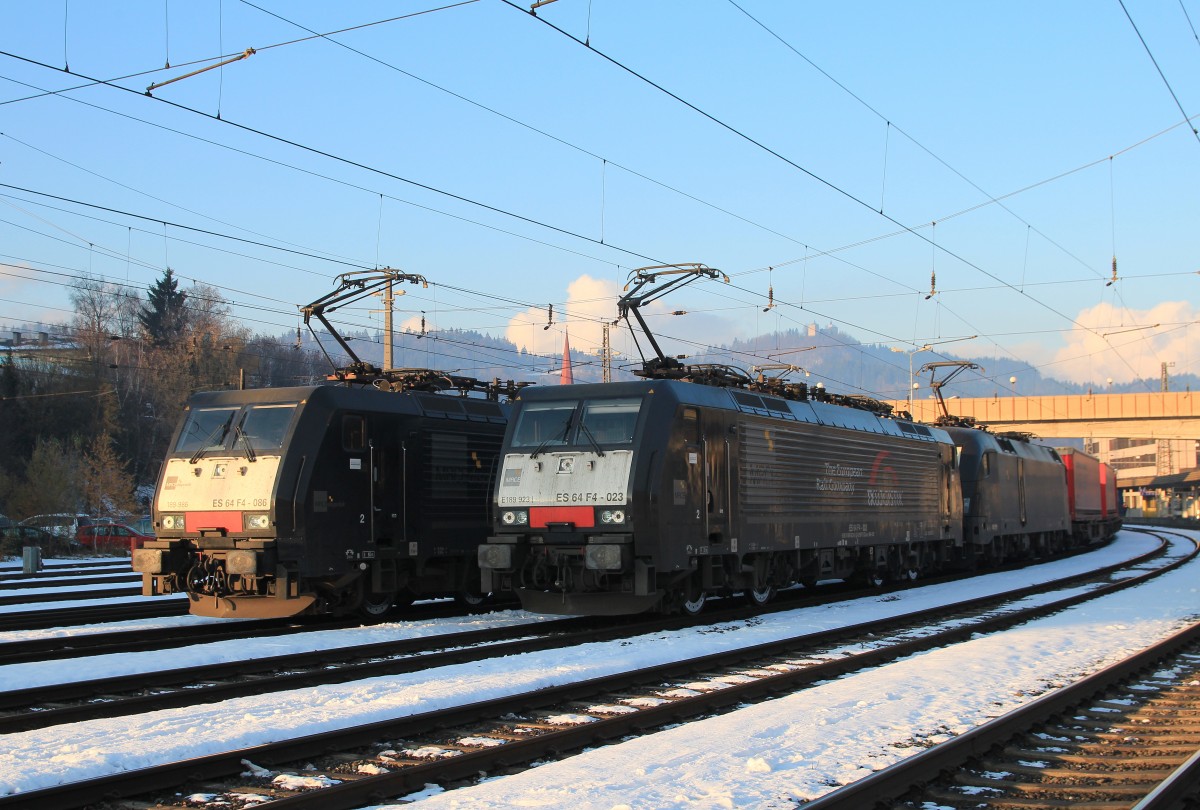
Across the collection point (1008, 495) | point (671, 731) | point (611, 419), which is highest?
point (611, 419)

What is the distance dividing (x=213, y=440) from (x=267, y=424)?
102cm

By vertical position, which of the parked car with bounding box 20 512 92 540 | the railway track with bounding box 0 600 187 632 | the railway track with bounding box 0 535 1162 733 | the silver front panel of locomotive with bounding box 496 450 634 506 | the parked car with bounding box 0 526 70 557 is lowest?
the railway track with bounding box 0 535 1162 733

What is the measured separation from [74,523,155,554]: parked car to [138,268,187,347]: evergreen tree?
40.1 m

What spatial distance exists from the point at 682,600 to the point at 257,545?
6.23 meters

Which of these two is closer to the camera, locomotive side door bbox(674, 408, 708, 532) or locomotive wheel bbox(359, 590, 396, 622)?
locomotive side door bbox(674, 408, 708, 532)

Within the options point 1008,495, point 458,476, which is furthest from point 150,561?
point 1008,495

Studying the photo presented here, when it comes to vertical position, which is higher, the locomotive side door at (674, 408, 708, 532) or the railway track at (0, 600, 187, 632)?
the locomotive side door at (674, 408, 708, 532)

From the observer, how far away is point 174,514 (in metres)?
16.7

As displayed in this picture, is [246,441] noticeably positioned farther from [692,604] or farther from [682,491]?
[692,604]

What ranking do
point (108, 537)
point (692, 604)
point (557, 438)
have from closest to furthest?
point (557, 438)
point (692, 604)
point (108, 537)

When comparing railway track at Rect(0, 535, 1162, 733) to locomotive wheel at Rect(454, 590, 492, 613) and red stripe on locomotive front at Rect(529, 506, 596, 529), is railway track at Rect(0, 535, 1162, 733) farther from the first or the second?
locomotive wheel at Rect(454, 590, 492, 613)

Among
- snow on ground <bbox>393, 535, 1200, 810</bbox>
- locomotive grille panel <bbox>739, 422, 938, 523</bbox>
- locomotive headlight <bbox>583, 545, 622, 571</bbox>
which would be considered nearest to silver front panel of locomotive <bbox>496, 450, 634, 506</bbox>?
locomotive headlight <bbox>583, 545, 622, 571</bbox>

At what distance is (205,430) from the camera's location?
17.2m

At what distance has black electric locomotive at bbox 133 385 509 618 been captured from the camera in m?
16.0
